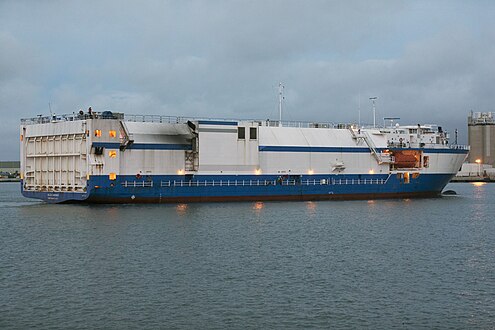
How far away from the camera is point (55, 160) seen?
74.6 meters

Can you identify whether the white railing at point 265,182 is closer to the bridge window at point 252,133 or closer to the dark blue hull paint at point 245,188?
the dark blue hull paint at point 245,188

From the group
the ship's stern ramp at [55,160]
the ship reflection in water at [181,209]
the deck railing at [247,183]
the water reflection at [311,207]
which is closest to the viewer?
the ship reflection in water at [181,209]

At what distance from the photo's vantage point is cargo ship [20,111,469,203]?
7106 cm

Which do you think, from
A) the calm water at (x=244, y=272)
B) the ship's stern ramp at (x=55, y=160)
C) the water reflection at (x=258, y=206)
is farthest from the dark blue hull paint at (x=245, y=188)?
the calm water at (x=244, y=272)

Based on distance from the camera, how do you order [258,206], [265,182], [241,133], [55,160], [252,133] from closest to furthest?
1. [258,206]
2. [55,160]
3. [241,133]
4. [252,133]
5. [265,182]

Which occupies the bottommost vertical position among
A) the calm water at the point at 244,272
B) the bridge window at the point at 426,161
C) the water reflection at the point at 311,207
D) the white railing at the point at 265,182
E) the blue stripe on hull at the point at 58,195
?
the calm water at the point at 244,272

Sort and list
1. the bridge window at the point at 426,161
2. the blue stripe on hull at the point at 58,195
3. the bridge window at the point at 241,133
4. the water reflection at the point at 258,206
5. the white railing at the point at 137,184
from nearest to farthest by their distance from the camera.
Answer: the water reflection at the point at 258,206 → the blue stripe on hull at the point at 58,195 → the white railing at the point at 137,184 → the bridge window at the point at 241,133 → the bridge window at the point at 426,161

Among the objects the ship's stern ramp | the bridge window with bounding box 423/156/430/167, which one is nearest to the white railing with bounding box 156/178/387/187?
the bridge window with bounding box 423/156/430/167

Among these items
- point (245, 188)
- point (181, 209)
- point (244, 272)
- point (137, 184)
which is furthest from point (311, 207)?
point (244, 272)

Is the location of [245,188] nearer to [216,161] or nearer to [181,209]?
[216,161]

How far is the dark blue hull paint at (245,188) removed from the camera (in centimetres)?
7112

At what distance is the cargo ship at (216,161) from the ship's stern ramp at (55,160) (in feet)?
0.37

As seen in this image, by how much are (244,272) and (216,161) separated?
41.7 m

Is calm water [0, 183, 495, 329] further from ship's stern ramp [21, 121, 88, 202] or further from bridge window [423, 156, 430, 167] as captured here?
bridge window [423, 156, 430, 167]
